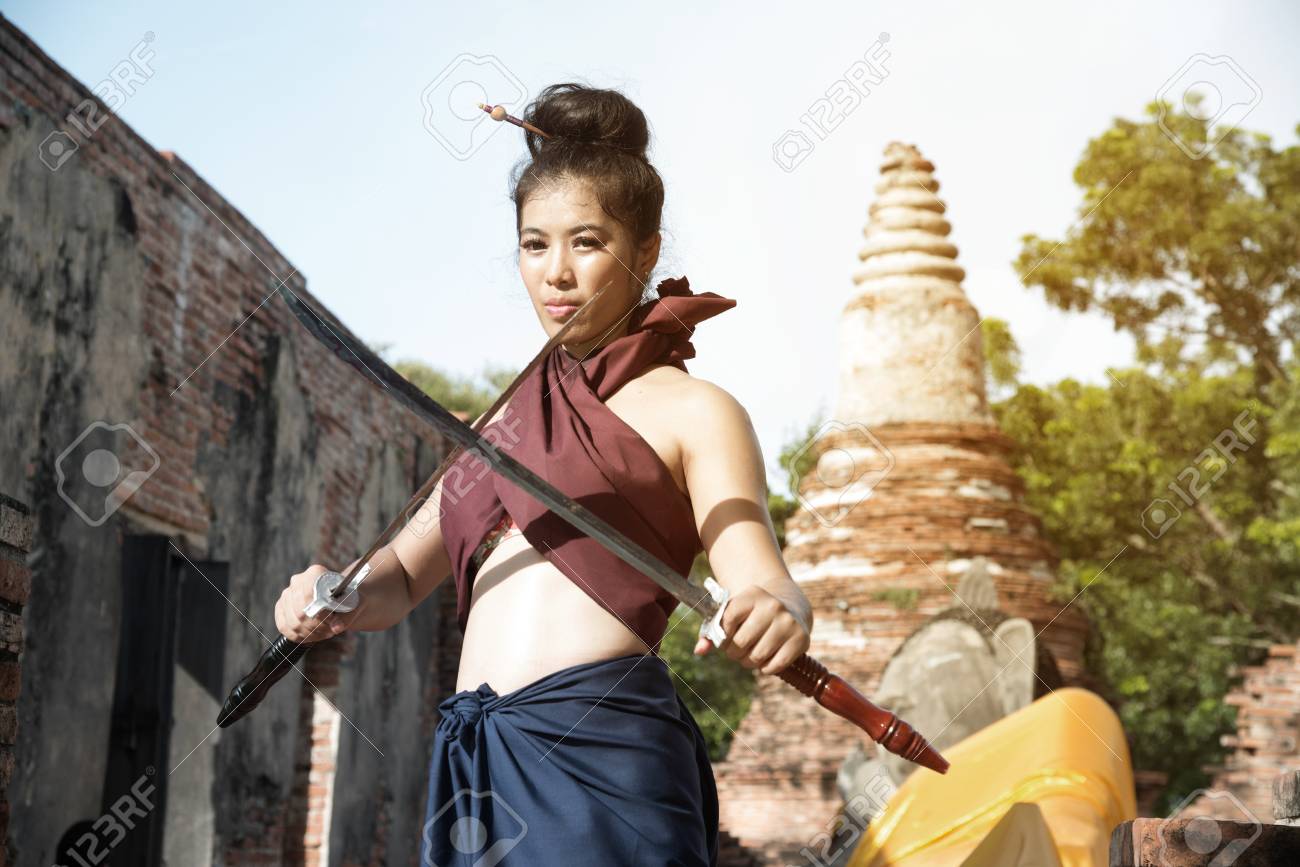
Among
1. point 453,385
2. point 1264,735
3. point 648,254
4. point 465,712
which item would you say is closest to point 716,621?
point 465,712

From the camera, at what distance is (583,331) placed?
2.41m

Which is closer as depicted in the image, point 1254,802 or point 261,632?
point 261,632

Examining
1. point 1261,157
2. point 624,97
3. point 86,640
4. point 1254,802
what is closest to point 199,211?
point 86,640

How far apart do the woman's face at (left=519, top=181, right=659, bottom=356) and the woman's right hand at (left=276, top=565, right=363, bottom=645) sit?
0.55m

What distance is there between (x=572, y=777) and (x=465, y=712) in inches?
8.5

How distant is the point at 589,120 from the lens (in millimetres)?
2555

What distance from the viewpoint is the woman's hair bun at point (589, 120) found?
255 cm

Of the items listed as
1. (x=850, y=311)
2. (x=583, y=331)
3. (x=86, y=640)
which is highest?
(x=850, y=311)

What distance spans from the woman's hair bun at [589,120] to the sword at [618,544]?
0.66m

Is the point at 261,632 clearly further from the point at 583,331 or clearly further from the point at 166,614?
the point at 583,331

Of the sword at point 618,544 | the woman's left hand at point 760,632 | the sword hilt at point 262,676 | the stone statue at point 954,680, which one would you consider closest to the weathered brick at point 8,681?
the sword hilt at point 262,676

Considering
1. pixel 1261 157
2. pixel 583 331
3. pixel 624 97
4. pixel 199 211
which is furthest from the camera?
pixel 1261 157

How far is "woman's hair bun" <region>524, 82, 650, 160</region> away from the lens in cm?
255

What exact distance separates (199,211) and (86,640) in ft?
A: 7.21
